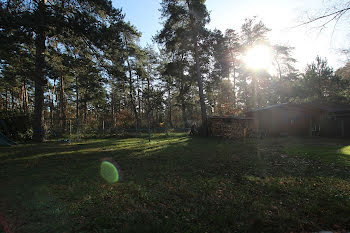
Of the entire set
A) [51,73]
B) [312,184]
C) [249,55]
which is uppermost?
[249,55]

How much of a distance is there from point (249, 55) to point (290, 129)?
1347cm

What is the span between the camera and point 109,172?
591cm

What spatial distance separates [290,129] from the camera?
18984mm

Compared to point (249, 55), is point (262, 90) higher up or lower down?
lower down

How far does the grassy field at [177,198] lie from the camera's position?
2820mm

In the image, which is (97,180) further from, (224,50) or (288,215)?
(224,50)

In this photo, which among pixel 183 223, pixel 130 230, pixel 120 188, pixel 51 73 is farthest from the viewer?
pixel 51 73

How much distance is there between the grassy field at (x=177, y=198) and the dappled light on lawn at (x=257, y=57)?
23139 mm

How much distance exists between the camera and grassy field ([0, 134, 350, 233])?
2.82 meters

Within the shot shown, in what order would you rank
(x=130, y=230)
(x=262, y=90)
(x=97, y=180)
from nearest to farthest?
(x=130, y=230) → (x=97, y=180) → (x=262, y=90)

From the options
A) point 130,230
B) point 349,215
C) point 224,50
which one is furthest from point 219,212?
point 224,50

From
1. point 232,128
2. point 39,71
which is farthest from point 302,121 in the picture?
point 39,71

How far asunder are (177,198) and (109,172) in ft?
10.2

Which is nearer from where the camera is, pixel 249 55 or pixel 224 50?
pixel 224 50
